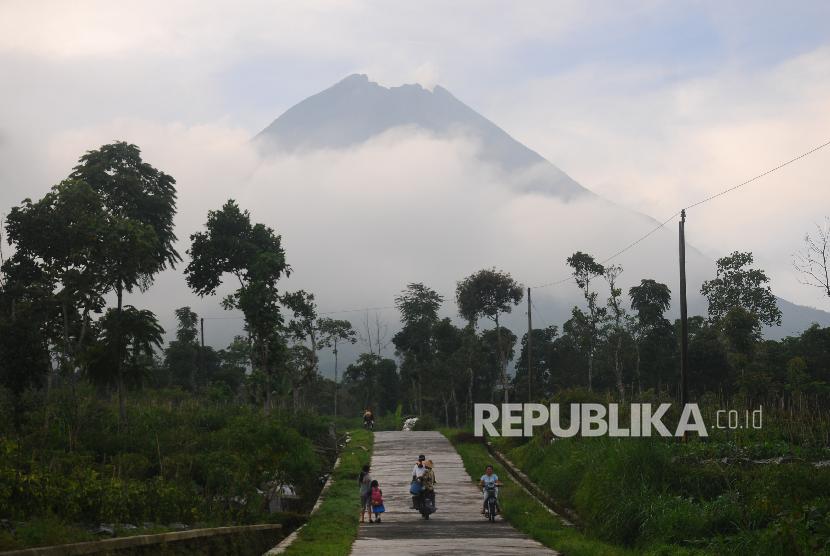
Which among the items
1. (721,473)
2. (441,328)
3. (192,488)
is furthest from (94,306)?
(441,328)

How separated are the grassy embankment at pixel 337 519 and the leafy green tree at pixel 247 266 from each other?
20.7 feet

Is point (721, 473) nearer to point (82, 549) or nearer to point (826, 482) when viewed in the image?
point (826, 482)

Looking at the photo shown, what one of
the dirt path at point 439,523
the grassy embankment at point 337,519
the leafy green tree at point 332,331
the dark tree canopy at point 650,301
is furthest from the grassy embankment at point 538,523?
the leafy green tree at point 332,331

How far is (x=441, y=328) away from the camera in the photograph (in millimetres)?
75062

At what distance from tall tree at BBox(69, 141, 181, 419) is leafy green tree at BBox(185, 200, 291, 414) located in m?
2.98

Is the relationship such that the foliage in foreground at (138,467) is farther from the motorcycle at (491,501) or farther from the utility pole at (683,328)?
the utility pole at (683,328)

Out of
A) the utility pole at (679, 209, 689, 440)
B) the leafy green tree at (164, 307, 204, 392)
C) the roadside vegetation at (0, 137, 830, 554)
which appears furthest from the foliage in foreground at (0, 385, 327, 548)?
the leafy green tree at (164, 307, 204, 392)

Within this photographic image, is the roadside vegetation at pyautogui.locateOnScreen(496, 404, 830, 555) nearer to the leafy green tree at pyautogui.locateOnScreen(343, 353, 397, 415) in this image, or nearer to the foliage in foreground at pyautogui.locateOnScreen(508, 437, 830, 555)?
the foliage in foreground at pyautogui.locateOnScreen(508, 437, 830, 555)

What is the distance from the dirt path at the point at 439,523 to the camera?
1659cm

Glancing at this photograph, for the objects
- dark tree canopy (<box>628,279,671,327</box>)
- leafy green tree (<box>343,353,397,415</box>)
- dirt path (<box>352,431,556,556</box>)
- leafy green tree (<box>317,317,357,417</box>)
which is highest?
dark tree canopy (<box>628,279,671,327</box>)

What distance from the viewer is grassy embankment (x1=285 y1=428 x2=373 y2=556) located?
54.2ft

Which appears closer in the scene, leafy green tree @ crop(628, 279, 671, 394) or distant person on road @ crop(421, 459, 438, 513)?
distant person on road @ crop(421, 459, 438, 513)

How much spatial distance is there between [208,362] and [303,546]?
72529mm

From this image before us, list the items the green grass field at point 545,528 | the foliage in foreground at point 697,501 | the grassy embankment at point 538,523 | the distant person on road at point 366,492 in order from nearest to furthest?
1. the foliage in foreground at point 697,501
2. the green grass field at point 545,528
3. the grassy embankment at point 538,523
4. the distant person on road at point 366,492
